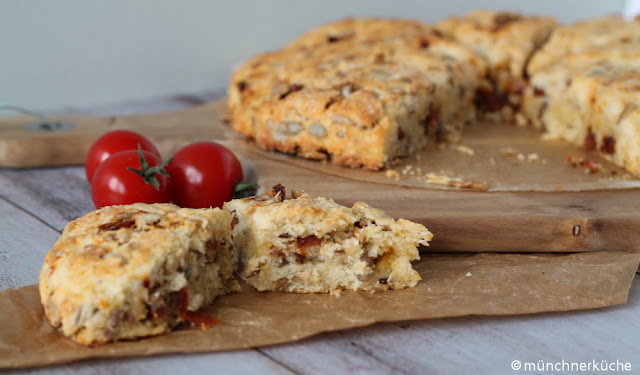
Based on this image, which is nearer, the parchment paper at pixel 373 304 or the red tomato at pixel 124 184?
the parchment paper at pixel 373 304

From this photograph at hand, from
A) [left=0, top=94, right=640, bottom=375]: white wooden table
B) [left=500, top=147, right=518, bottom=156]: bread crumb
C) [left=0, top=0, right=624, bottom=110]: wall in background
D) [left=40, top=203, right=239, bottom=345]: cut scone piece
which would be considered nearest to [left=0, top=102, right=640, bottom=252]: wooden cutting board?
[left=0, top=94, right=640, bottom=375]: white wooden table

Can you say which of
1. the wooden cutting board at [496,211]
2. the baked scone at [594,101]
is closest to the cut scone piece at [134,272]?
the wooden cutting board at [496,211]

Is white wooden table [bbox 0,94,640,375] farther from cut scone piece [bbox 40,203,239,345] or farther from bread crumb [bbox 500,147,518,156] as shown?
bread crumb [bbox 500,147,518,156]

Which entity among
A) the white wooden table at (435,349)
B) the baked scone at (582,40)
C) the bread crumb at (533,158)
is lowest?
the white wooden table at (435,349)

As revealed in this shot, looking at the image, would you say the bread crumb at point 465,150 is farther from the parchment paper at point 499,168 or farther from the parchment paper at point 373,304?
the parchment paper at point 373,304

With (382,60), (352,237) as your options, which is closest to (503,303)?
(352,237)

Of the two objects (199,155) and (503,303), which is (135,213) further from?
(503,303)

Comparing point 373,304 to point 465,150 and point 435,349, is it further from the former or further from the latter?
point 465,150
